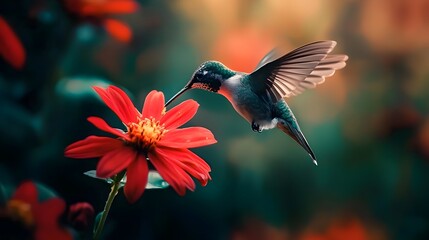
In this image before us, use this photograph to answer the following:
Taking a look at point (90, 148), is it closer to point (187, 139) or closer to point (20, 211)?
point (187, 139)

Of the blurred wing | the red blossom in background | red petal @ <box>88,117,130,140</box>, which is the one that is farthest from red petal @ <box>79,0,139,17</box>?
red petal @ <box>88,117,130,140</box>

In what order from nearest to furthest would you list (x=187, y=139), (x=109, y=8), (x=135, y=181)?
1. (x=135, y=181)
2. (x=187, y=139)
3. (x=109, y=8)

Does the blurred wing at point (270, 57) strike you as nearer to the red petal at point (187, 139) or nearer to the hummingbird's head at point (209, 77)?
the hummingbird's head at point (209, 77)

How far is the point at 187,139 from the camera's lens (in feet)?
2.12

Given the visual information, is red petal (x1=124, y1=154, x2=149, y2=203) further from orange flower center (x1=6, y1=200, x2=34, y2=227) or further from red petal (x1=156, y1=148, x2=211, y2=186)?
orange flower center (x1=6, y1=200, x2=34, y2=227)

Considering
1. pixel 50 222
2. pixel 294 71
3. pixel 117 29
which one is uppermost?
pixel 117 29

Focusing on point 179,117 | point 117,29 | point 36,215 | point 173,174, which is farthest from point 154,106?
point 117,29

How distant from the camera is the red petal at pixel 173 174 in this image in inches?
21.7

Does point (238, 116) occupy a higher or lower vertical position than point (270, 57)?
lower

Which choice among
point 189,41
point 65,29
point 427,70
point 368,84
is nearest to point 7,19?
point 65,29

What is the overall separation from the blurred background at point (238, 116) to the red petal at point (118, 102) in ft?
1.30

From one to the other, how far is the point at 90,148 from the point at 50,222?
0.94 ft

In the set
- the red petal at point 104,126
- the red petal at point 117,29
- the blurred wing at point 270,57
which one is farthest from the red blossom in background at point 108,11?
the red petal at point 104,126

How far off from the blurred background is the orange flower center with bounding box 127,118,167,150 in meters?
0.41
